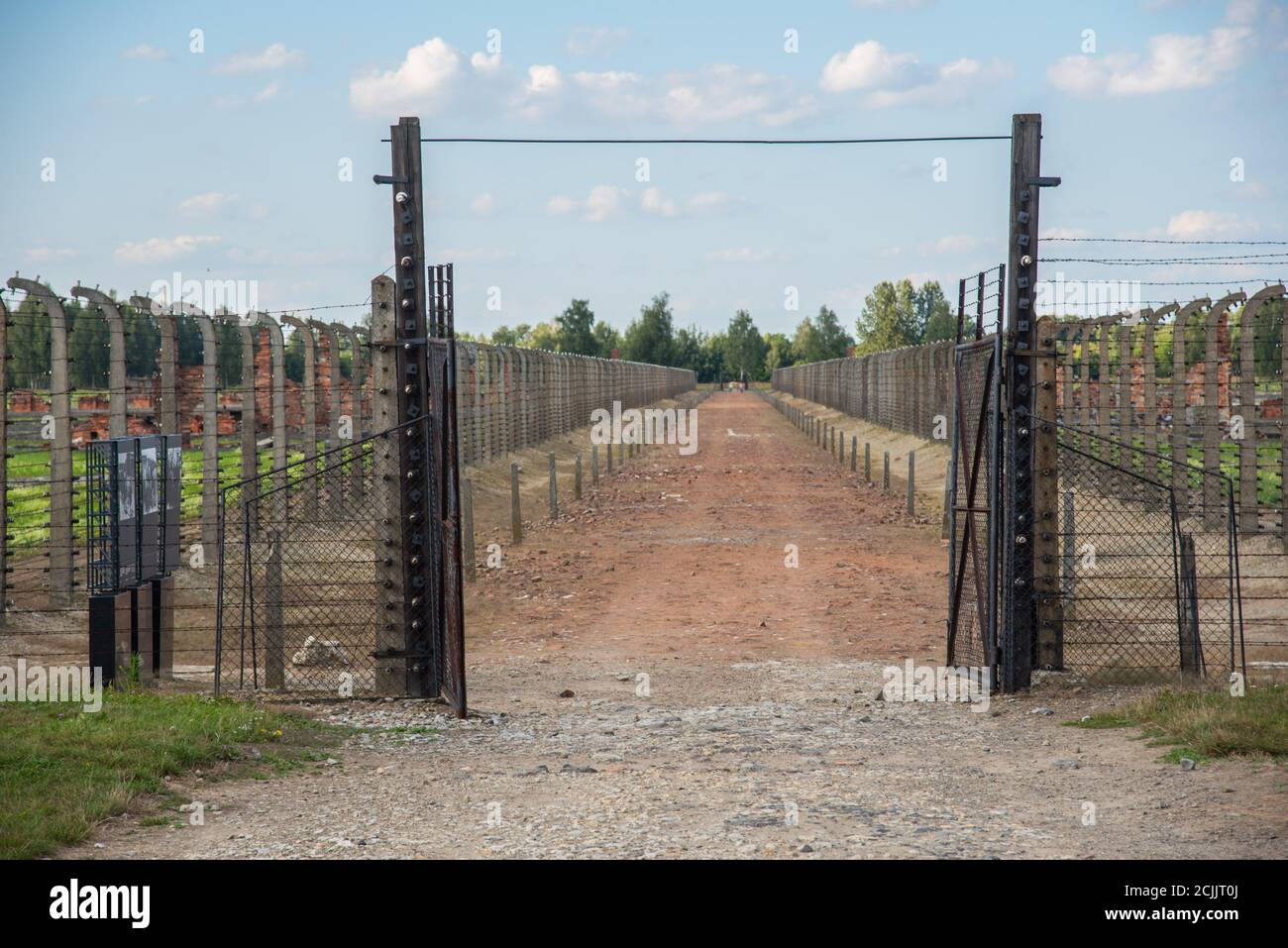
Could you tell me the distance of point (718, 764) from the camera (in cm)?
798

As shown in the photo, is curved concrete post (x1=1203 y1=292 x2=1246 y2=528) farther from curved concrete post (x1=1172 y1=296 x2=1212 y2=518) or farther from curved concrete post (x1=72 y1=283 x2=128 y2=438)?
curved concrete post (x1=72 y1=283 x2=128 y2=438)

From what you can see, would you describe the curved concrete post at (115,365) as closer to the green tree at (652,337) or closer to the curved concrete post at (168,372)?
the curved concrete post at (168,372)

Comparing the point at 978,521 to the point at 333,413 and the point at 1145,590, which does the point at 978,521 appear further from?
the point at 333,413

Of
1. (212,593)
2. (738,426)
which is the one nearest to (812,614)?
(212,593)

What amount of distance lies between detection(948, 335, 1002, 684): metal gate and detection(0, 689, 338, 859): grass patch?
4.98 meters

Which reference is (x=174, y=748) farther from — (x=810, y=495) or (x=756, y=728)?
(x=810, y=495)

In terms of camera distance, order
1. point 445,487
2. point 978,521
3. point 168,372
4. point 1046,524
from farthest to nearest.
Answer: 1. point 168,372
2. point 978,521
3. point 1046,524
4. point 445,487

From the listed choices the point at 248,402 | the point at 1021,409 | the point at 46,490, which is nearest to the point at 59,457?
the point at 248,402

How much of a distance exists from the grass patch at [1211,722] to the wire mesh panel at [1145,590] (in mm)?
557

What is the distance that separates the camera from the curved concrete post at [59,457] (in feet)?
41.5

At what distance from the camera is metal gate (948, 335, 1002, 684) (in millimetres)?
10219

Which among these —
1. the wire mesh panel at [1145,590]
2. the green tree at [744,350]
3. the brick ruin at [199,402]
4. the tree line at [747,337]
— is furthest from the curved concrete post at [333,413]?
the green tree at [744,350]

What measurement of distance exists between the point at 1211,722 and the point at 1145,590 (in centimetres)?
770

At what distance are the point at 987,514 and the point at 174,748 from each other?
19.8 ft
